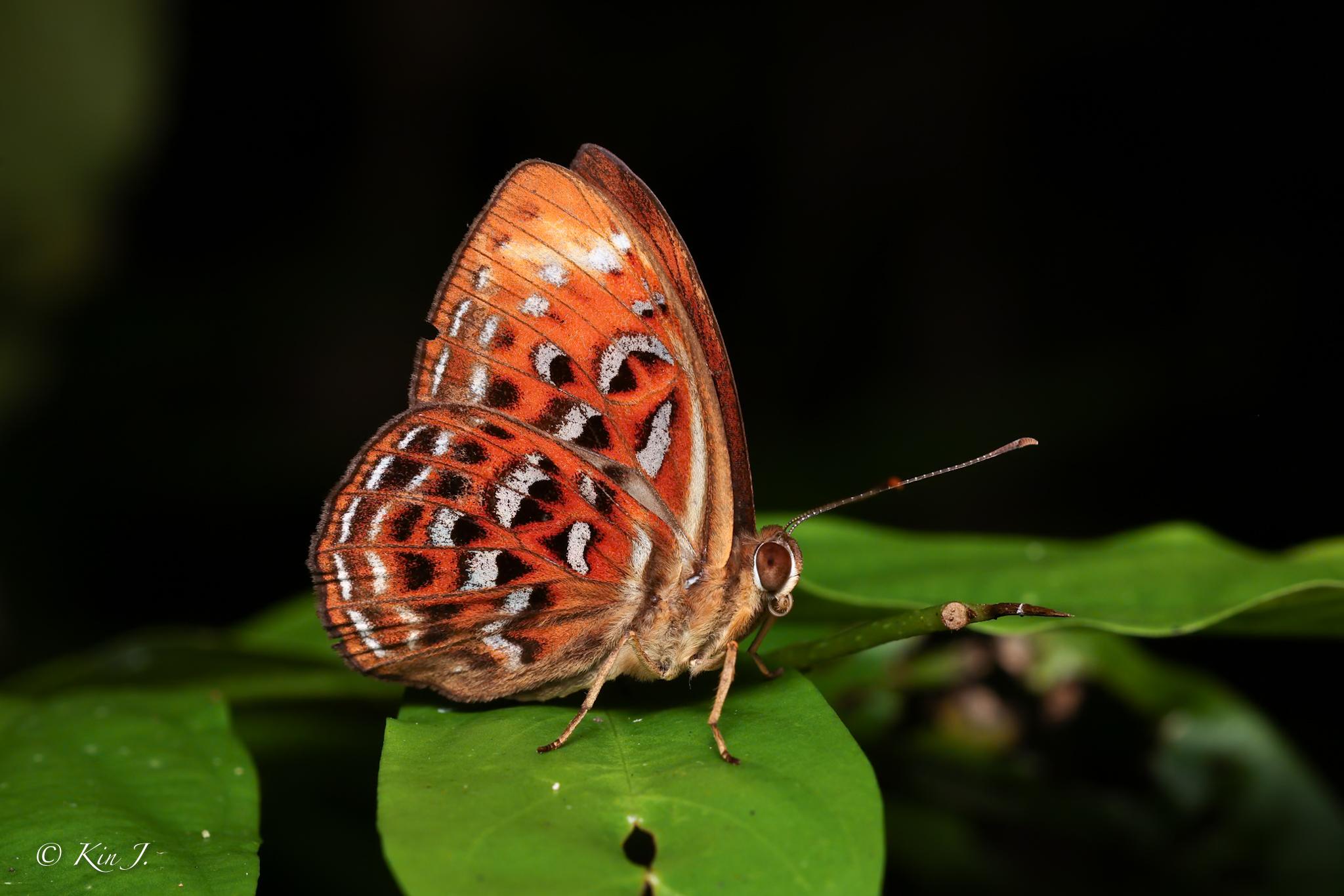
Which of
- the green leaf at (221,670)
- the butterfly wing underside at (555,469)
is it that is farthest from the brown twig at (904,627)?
the green leaf at (221,670)

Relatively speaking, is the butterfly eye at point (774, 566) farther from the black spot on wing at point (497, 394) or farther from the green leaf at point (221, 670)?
the green leaf at point (221, 670)

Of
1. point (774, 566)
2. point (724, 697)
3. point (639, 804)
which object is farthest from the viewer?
point (774, 566)

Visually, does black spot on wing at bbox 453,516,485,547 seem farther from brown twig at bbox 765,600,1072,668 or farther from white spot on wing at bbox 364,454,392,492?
brown twig at bbox 765,600,1072,668

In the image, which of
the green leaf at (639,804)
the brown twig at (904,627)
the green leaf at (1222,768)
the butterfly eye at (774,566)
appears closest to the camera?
the green leaf at (639,804)

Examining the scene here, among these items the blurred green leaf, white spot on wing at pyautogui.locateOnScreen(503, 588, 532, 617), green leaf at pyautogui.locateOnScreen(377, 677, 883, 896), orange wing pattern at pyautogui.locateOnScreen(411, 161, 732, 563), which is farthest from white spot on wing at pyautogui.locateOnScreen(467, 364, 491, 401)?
the blurred green leaf

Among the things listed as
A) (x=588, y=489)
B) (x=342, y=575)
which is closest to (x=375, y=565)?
(x=342, y=575)

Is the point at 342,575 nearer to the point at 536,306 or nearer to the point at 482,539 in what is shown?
the point at 482,539
